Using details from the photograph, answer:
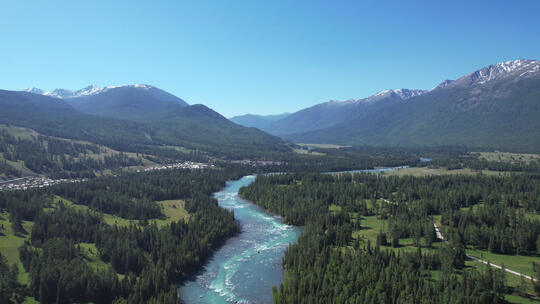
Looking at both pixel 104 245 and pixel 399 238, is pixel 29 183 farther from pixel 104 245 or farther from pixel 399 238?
pixel 399 238

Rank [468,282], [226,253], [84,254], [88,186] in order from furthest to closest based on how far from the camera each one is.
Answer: [88,186] → [226,253] → [84,254] → [468,282]

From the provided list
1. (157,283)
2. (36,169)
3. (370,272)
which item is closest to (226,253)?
(157,283)

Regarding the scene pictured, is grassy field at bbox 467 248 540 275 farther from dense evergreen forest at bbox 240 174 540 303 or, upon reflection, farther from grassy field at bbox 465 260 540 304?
grassy field at bbox 465 260 540 304

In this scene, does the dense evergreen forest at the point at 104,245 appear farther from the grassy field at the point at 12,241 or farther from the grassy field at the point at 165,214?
the grassy field at the point at 165,214

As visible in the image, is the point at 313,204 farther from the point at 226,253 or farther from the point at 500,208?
the point at 500,208

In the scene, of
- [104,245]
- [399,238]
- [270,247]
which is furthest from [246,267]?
[399,238]

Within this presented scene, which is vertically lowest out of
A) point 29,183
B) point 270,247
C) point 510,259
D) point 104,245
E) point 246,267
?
point 246,267

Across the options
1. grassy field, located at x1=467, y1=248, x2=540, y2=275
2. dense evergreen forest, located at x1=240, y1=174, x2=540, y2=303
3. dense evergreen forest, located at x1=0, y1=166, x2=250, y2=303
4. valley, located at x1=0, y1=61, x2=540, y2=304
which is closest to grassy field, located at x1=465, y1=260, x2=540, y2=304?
valley, located at x1=0, y1=61, x2=540, y2=304
